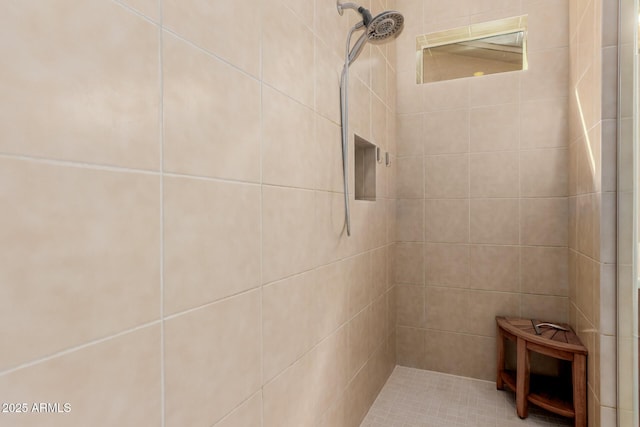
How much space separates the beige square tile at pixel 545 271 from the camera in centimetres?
224

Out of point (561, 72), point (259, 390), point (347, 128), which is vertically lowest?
point (259, 390)

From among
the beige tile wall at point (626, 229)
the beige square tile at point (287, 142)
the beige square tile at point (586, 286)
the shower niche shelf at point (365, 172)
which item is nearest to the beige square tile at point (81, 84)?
the beige square tile at point (287, 142)

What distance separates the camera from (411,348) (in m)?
2.62

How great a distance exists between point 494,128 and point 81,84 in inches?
95.4

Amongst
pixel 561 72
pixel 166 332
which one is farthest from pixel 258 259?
pixel 561 72

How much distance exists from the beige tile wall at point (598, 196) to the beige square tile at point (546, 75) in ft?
0.89

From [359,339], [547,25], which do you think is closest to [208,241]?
[359,339]

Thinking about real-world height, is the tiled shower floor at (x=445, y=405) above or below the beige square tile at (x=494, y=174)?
below

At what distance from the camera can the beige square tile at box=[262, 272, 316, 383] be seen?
1082mm

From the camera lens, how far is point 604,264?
1542mm

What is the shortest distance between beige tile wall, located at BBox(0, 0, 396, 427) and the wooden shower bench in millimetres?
1268

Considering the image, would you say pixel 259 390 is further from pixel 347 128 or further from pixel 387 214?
pixel 387 214

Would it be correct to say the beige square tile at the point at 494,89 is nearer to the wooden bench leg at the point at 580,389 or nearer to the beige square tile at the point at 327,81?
the beige square tile at the point at 327,81

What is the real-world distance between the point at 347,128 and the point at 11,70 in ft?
4.28
